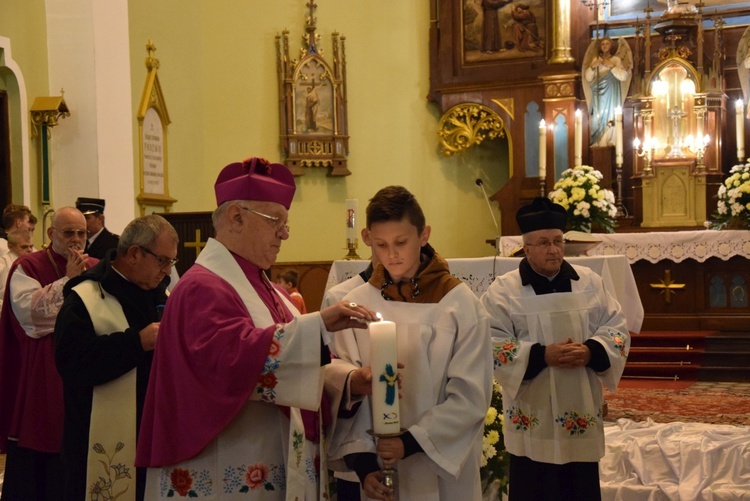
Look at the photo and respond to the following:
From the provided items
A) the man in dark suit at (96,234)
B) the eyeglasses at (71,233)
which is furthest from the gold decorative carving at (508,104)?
the eyeglasses at (71,233)

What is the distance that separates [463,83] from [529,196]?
162cm

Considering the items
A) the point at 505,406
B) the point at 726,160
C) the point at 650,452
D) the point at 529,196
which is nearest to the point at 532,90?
the point at 529,196

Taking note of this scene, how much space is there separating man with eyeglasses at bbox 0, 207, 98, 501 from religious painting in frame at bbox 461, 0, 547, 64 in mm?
7420

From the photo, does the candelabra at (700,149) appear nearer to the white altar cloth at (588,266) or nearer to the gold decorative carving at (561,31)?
the gold decorative carving at (561,31)

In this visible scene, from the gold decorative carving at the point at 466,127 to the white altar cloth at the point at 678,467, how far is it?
5.86 meters

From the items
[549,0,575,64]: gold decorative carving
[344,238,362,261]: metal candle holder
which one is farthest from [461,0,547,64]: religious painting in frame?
A: [344,238,362,261]: metal candle holder

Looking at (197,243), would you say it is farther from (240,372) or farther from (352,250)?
(240,372)

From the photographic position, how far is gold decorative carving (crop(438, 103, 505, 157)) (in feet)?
35.9

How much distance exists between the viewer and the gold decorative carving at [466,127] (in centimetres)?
1095

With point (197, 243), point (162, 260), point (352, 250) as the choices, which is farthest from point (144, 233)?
point (197, 243)

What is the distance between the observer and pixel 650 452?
543 cm

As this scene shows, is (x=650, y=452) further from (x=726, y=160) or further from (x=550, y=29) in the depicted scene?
(x=550, y=29)

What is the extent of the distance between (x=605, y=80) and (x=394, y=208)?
8.28 metres

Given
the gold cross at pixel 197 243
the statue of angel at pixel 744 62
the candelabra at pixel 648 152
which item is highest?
the statue of angel at pixel 744 62
